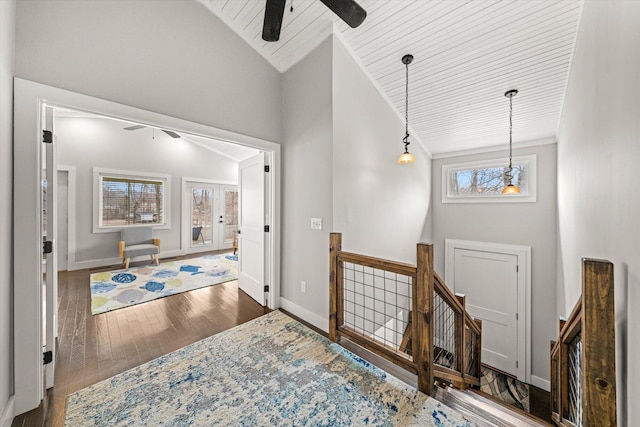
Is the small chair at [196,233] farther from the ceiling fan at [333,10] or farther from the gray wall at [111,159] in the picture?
the ceiling fan at [333,10]

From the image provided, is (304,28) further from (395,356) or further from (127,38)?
(395,356)

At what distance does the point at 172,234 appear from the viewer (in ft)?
20.8

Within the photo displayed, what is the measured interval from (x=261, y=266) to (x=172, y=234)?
172 inches

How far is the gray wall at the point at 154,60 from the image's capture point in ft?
5.76

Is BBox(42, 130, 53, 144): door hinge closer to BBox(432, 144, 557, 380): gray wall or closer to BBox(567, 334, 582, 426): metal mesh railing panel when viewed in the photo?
BBox(567, 334, 582, 426): metal mesh railing panel

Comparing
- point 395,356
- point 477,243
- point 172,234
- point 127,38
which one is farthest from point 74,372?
→ point 477,243

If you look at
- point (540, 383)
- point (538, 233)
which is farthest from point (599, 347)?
point (540, 383)

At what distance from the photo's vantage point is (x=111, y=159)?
530 centimetres

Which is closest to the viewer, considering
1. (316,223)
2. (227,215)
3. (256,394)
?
(256,394)

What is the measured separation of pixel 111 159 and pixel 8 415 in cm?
528

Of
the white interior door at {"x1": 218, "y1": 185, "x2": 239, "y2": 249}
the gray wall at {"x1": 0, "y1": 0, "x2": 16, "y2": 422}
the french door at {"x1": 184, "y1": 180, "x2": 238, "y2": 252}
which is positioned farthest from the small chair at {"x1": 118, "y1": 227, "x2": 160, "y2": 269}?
the gray wall at {"x1": 0, "y1": 0, "x2": 16, "y2": 422}

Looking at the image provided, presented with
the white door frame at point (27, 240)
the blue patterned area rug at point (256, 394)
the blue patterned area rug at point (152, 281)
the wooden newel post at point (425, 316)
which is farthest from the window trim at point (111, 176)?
the wooden newel post at point (425, 316)

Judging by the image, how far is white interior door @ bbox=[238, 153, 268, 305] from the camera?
325cm

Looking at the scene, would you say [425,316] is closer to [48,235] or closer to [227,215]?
[48,235]
